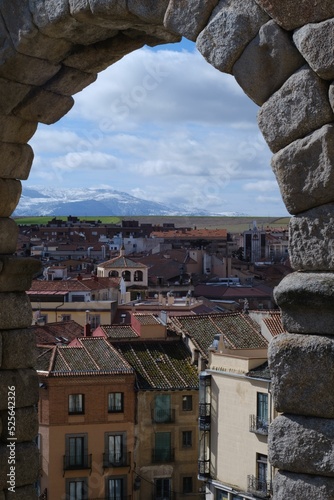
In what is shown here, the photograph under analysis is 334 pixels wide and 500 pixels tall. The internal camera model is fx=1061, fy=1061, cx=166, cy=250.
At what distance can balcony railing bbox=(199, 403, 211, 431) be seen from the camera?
21.9 metres

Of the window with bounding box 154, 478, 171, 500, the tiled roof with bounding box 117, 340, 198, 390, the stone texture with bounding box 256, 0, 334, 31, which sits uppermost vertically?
the stone texture with bounding box 256, 0, 334, 31

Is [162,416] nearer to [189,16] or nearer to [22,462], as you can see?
[22,462]

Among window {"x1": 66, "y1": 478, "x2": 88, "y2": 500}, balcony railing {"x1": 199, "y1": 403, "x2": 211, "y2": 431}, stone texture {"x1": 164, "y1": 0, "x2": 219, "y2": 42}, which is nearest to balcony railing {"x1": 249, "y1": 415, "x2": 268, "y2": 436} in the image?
balcony railing {"x1": 199, "y1": 403, "x2": 211, "y2": 431}

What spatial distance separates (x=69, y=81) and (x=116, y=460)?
18.5m

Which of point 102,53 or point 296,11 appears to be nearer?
point 296,11

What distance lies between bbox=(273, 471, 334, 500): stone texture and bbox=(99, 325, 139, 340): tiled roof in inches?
878

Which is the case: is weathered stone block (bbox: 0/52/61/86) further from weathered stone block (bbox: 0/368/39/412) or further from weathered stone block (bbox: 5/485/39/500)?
weathered stone block (bbox: 5/485/39/500)

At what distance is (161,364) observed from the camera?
80.2 feet

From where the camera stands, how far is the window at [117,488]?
22875mm

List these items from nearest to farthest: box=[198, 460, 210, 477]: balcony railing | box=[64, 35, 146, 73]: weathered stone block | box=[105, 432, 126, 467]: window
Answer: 1. box=[64, 35, 146, 73]: weathered stone block
2. box=[198, 460, 210, 477]: balcony railing
3. box=[105, 432, 126, 467]: window

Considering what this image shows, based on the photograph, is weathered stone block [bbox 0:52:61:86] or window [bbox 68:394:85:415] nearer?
weathered stone block [bbox 0:52:61:86]

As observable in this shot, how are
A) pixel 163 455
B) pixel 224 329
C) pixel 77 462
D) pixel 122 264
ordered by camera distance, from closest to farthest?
pixel 77 462, pixel 163 455, pixel 224 329, pixel 122 264

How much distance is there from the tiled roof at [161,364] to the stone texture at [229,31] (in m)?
20.1

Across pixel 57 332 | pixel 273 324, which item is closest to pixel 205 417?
pixel 273 324
